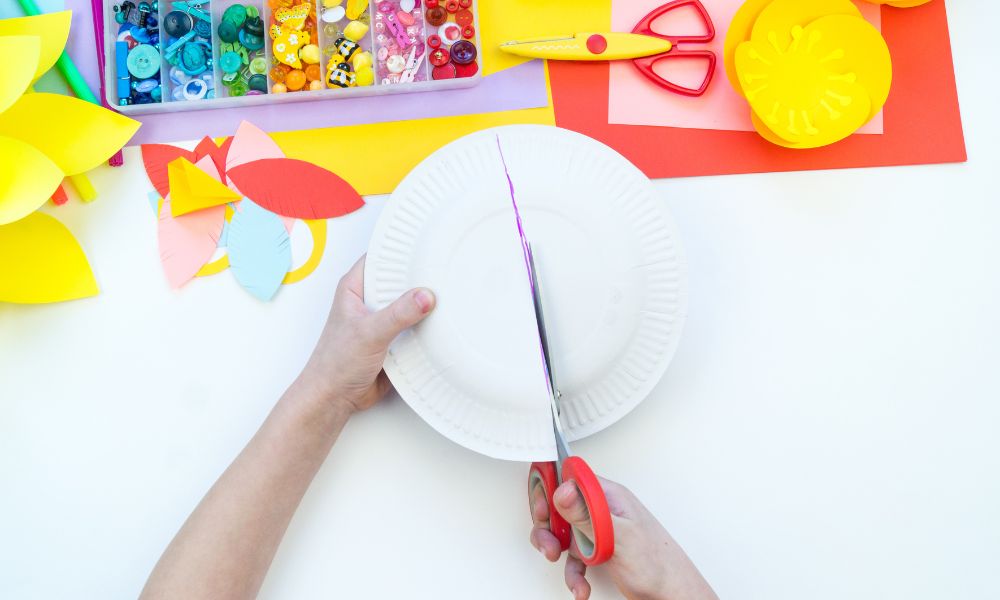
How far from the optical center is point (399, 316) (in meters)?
0.58

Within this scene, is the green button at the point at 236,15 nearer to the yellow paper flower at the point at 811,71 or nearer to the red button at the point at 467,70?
the red button at the point at 467,70

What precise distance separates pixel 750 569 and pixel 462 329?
350 mm

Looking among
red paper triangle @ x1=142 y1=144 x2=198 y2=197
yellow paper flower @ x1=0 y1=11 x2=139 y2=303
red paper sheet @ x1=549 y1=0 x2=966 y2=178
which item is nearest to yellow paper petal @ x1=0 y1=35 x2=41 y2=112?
yellow paper flower @ x1=0 y1=11 x2=139 y2=303

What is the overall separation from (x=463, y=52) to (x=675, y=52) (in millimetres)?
211

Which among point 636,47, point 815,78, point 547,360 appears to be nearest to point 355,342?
point 547,360

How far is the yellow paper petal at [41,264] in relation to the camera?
0.68m

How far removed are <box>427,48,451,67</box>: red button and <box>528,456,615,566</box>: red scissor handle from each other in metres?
0.39

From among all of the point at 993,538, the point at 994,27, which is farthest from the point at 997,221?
the point at 993,538

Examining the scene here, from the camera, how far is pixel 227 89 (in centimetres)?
71

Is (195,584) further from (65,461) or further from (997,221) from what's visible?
(997,221)

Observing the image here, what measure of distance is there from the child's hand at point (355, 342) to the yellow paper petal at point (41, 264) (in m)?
0.25

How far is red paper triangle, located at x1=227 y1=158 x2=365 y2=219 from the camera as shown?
70 centimetres

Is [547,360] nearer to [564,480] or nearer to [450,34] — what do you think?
[564,480]

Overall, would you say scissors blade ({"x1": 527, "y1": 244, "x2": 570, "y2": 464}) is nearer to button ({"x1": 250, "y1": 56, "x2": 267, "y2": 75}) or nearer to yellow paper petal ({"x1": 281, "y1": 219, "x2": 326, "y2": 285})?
yellow paper petal ({"x1": 281, "y1": 219, "x2": 326, "y2": 285})
